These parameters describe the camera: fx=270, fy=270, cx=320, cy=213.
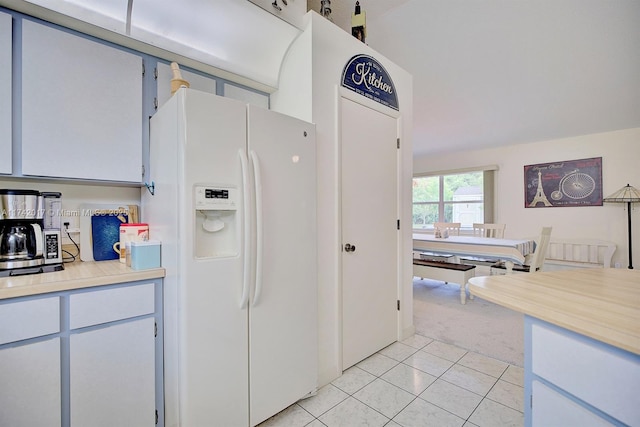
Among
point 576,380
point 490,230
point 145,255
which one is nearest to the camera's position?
point 576,380

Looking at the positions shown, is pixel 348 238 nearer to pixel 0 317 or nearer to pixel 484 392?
pixel 484 392

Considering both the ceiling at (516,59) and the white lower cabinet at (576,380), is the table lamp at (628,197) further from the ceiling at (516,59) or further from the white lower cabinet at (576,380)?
the white lower cabinet at (576,380)

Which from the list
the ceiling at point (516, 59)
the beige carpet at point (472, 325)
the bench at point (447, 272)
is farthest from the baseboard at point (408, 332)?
the ceiling at point (516, 59)

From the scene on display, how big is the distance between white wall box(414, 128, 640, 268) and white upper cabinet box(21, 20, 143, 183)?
6366 mm

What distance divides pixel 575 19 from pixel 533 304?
341 centimetres

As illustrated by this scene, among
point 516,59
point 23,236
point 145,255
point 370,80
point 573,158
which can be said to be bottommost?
point 145,255

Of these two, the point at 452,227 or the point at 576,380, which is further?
the point at 452,227

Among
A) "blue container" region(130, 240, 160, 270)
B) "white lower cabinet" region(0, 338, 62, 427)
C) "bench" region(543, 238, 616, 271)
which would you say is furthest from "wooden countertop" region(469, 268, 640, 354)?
"bench" region(543, 238, 616, 271)

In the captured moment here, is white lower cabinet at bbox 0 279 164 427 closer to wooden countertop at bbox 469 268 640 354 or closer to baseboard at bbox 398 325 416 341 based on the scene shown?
wooden countertop at bbox 469 268 640 354

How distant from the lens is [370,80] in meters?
2.28

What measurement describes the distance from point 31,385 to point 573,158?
7.07 metres

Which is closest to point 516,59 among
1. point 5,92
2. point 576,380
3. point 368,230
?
point 368,230

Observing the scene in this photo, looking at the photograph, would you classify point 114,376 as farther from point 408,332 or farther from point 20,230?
point 408,332

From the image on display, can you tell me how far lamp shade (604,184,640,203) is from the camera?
4137 millimetres
